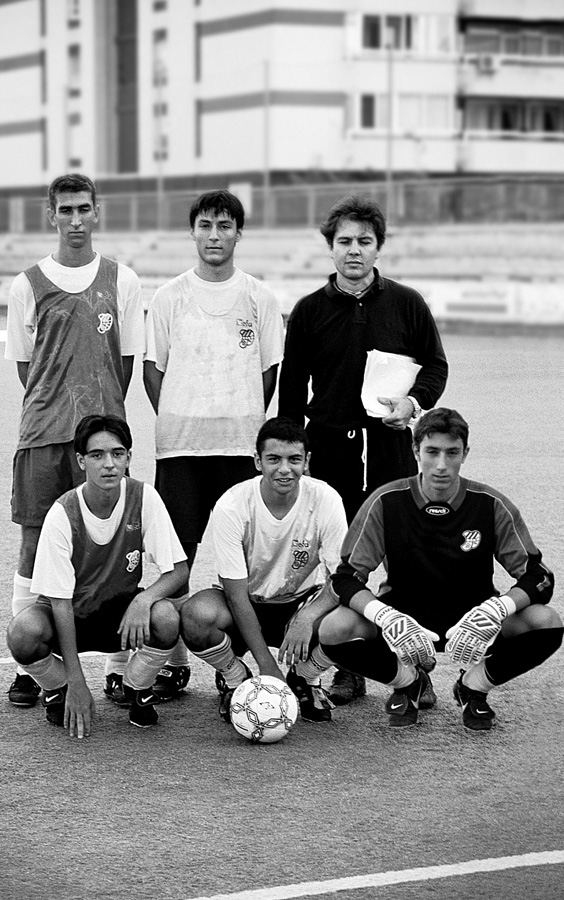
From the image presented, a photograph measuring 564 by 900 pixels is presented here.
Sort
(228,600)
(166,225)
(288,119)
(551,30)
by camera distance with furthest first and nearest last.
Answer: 1. (551,30)
2. (288,119)
3. (166,225)
4. (228,600)

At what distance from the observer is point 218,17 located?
49219 millimetres

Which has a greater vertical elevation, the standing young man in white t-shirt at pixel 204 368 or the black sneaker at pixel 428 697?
the standing young man in white t-shirt at pixel 204 368

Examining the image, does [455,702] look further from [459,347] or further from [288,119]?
[288,119]

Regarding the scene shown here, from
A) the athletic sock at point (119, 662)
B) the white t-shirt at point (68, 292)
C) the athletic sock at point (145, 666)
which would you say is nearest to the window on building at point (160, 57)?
the white t-shirt at point (68, 292)

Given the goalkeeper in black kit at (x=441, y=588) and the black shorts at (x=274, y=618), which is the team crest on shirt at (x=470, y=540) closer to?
the goalkeeper in black kit at (x=441, y=588)

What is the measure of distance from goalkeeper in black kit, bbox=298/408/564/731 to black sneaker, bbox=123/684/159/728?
597 mm

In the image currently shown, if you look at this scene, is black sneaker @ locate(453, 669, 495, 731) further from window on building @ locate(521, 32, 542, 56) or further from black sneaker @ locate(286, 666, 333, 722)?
window on building @ locate(521, 32, 542, 56)

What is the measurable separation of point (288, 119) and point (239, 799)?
4435cm

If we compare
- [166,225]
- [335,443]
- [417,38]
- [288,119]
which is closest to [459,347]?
[335,443]

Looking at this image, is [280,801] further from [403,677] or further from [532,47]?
[532,47]

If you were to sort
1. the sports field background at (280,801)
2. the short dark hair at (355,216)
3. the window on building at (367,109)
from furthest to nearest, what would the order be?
the window on building at (367,109) < the short dark hair at (355,216) < the sports field background at (280,801)

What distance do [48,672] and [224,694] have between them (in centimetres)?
63

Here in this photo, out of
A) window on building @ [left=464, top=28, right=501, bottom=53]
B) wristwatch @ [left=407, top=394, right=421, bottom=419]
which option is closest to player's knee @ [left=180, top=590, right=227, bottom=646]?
wristwatch @ [left=407, top=394, right=421, bottom=419]

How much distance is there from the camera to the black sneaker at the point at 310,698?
5090 mm
